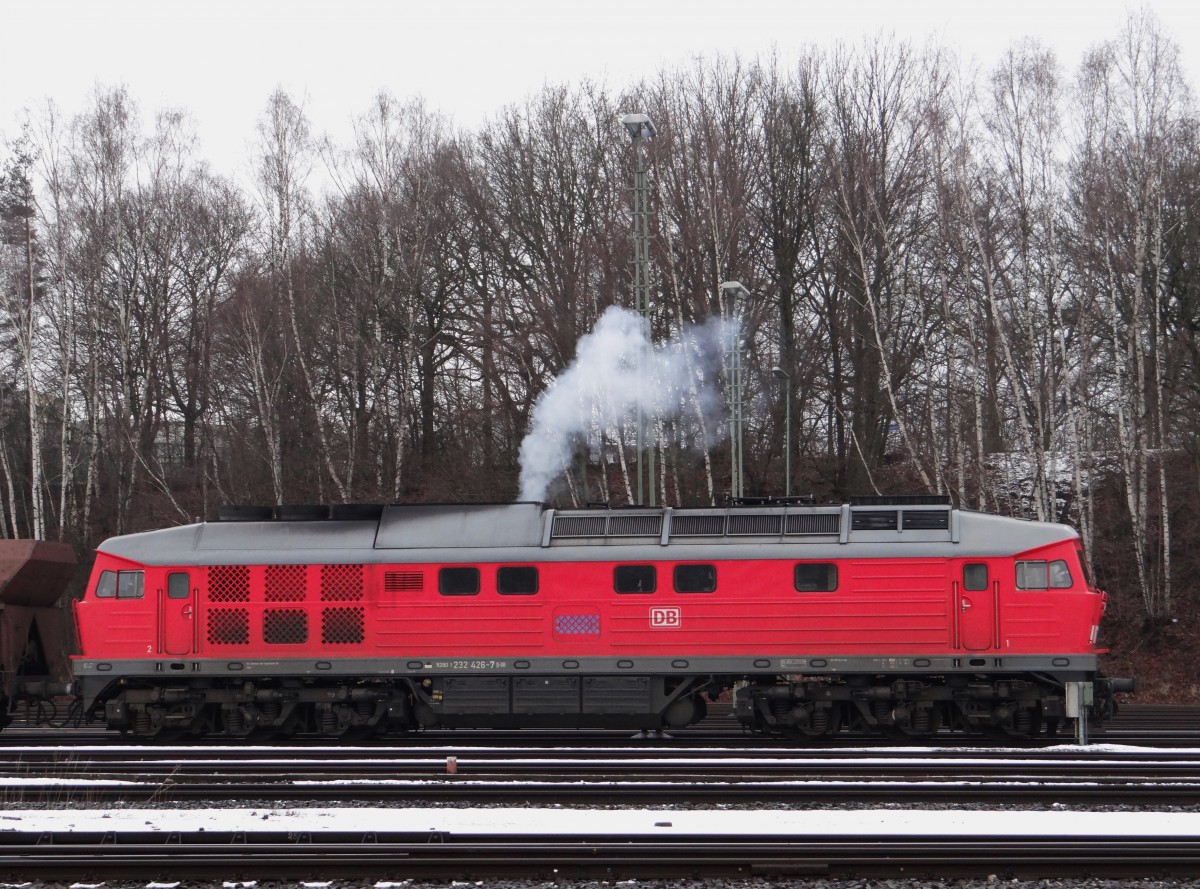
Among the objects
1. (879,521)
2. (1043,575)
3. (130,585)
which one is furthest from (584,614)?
(130,585)

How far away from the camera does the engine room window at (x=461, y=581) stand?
64.4 ft

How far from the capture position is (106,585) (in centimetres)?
2048

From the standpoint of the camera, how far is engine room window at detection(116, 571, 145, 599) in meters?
20.3

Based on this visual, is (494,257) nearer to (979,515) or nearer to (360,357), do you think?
(360,357)

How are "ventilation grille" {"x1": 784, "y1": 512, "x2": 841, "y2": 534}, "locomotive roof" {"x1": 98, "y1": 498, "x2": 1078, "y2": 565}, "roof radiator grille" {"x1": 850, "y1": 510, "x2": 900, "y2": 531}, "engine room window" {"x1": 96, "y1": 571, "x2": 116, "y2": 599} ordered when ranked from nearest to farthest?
"locomotive roof" {"x1": 98, "y1": 498, "x2": 1078, "y2": 565}
"roof radiator grille" {"x1": 850, "y1": 510, "x2": 900, "y2": 531}
"ventilation grille" {"x1": 784, "y1": 512, "x2": 841, "y2": 534}
"engine room window" {"x1": 96, "y1": 571, "x2": 116, "y2": 599}

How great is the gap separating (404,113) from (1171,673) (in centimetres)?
3014

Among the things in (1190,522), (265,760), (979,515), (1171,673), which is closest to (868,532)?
(979,515)

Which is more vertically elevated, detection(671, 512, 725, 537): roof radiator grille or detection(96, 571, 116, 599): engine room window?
detection(671, 512, 725, 537): roof radiator grille

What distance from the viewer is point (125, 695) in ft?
66.4

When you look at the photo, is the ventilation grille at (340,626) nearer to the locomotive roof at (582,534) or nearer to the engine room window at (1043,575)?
the locomotive roof at (582,534)

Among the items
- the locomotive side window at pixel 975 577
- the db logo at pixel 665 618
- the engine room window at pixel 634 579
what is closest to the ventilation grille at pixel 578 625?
the engine room window at pixel 634 579

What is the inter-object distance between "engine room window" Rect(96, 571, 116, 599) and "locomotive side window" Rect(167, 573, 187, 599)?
0.99 m

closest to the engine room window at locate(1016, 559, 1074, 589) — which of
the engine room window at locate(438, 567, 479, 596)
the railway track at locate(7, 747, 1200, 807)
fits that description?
the railway track at locate(7, 747, 1200, 807)

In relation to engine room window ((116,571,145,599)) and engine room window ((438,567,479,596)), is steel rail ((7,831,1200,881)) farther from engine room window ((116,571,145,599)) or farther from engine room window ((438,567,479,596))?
engine room window ((116,571,145,599))
